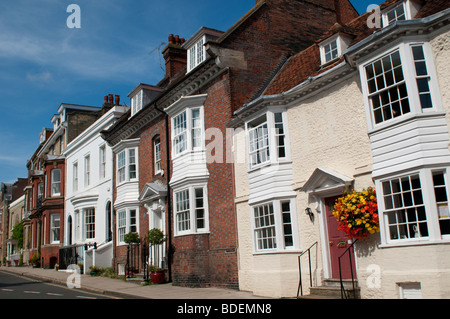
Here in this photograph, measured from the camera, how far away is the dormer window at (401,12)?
36.4 feet

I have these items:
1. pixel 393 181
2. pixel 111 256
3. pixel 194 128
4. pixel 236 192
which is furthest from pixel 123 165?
pixel 393 181

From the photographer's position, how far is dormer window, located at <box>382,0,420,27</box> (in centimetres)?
1109

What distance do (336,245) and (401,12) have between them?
6.46m

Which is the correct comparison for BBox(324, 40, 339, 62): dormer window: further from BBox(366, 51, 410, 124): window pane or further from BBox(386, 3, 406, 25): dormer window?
BBox(366, 51, 410, 124): window pane

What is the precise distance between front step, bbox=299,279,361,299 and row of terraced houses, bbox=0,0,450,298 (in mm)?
81

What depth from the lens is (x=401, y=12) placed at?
1148cm

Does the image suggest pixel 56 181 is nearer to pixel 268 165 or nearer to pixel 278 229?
pixel 268 165

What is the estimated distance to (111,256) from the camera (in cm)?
2383

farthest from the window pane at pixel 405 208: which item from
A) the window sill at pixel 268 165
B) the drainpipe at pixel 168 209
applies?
the drainpipe at pixel 168 209

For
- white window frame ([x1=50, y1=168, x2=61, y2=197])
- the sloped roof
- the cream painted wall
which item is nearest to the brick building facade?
the cream painted wall

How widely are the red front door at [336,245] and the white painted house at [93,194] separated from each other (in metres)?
15.2

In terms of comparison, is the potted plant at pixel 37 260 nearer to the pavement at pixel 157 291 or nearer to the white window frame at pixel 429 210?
the pavement at pixel 157 291

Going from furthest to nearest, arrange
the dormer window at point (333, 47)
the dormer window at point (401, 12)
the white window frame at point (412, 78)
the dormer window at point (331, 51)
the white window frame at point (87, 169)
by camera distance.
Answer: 1. the white window frame at point (87, 169)
2. the dormer window at point (331, 51)
3. the dormer window at point (333, 47)
4. the dormer window at point (401, 12)
5. the white window frame at point (412, 78)

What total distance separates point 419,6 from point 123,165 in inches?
632
